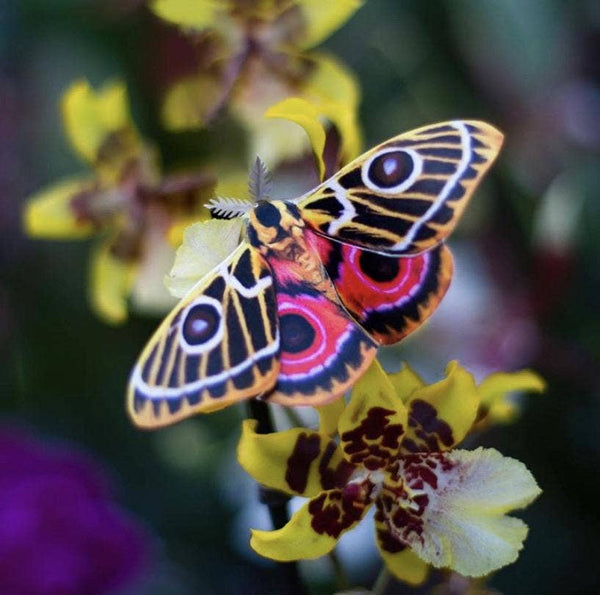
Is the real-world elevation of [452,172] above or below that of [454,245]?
above

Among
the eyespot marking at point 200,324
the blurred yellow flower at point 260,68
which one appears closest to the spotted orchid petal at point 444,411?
the eyespot marking at point 200,324

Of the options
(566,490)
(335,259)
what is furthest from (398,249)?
(566,490)

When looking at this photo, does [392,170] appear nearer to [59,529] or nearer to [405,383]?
[405,383]

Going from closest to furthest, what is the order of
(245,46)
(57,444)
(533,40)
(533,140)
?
1. (245,46)
2. (57,444)
3. (533,40)
4. (533,140)

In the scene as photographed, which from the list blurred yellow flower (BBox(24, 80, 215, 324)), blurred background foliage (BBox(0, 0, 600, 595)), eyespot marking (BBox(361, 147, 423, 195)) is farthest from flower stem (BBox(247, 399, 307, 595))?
blurred background foliage (BBox(0, 0, 600, 595))

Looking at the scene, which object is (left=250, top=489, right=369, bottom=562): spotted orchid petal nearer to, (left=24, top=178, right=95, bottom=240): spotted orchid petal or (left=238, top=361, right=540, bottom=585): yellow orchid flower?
(left=238, top=361, right=540, bottom=585): yellow orchid flower

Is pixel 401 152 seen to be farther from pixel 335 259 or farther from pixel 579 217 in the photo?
pixel 579 217

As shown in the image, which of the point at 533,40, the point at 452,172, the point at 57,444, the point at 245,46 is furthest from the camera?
the point at 533,40
